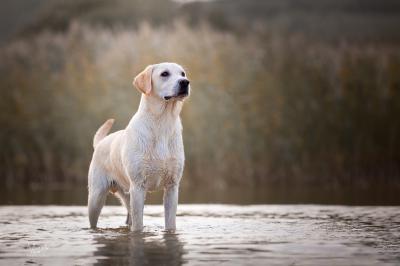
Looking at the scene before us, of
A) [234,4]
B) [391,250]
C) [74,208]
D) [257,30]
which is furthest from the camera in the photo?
[234,4]

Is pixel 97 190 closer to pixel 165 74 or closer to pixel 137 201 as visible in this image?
pixel 137 201

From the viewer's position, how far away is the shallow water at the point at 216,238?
6.56 metres

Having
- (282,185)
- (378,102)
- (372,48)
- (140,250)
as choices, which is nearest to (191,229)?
(140,250)

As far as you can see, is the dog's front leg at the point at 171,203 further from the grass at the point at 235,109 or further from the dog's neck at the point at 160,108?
the grass at the point at 235,109

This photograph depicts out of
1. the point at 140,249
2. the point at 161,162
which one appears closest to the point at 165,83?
the point at 161,162

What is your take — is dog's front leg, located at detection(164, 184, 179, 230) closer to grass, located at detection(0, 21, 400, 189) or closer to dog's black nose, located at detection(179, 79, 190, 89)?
dog's black nose, located at detection(179, 79, 190, 89)

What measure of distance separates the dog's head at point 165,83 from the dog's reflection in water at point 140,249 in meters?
1.50

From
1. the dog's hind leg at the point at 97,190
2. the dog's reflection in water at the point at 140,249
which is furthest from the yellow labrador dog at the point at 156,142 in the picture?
the dog's hind leg at the point at 97,190

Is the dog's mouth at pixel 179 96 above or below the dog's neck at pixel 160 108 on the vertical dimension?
above

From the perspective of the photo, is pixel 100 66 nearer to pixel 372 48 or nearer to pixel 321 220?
pixel 372 48

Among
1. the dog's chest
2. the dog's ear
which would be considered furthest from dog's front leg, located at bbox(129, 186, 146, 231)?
the dog's ear

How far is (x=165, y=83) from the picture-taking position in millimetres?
8328

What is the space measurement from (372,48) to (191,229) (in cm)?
1246

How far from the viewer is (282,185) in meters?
17.8
